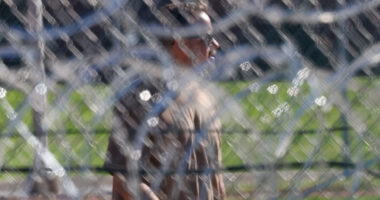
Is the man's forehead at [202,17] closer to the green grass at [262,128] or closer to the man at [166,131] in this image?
the man at [166,131]

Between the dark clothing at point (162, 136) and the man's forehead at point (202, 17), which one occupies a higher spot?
the man's forehead at point (202, 17)

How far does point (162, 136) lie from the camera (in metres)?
3.08

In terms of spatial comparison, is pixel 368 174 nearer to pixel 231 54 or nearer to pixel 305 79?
pixel 305 79

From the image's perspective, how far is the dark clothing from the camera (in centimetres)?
303

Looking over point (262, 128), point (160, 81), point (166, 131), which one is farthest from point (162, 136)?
point (262, 128)

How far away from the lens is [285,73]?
3180 millimetres

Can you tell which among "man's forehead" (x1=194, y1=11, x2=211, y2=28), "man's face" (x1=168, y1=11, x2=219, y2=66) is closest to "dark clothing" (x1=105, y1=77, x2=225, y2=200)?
"man's face" (x1=168, y1=11, x2=219, y2=66)

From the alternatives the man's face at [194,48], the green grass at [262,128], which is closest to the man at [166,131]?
the man's face at [194,48]

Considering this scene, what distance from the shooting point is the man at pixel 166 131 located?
119 inches

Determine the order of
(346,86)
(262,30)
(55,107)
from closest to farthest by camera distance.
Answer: (55,107), (346,86), (262,30)

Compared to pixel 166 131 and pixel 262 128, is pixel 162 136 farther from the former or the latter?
pixel 262 128

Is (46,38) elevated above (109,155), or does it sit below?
above

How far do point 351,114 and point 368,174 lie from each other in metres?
0.22

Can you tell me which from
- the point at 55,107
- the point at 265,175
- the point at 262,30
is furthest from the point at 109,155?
the point at 262,30
